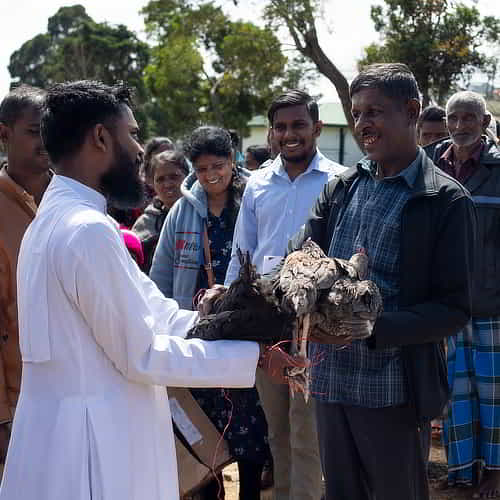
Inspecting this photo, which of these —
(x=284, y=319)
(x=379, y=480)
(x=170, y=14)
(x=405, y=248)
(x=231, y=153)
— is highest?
(x=170, y=14)

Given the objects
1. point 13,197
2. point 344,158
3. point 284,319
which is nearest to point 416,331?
point 284,319

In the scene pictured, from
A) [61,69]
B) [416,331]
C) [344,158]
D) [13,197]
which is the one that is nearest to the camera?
[416,331]

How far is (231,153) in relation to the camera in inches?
190

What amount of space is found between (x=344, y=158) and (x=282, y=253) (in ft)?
95.9

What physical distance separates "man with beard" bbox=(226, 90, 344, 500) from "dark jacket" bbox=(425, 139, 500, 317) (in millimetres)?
1068

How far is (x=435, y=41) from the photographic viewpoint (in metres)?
20.3

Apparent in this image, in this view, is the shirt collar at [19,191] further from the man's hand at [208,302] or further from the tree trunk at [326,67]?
the tree trunk at [326,67]

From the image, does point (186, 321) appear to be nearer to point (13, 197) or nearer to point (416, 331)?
point (416, 331)

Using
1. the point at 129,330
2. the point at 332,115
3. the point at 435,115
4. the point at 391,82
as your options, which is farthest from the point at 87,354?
the point at 332,115

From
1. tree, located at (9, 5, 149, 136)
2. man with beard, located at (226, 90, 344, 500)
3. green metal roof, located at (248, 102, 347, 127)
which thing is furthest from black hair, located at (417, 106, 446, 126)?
tree, located at (9, 5, 149, 136)

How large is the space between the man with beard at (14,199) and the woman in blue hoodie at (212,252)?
1317 millimetres

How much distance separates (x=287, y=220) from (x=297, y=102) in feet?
2.54

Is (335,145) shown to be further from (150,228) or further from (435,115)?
(150,228)

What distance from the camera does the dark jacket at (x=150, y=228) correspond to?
216 inches
